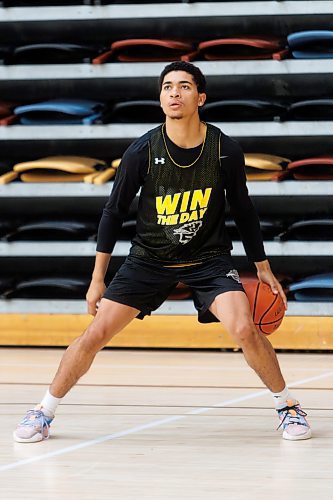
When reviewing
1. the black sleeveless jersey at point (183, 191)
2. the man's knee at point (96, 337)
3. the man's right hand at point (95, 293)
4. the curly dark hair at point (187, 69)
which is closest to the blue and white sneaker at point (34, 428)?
the man's knee at point (96, 337)

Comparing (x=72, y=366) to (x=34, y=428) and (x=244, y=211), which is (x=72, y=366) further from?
(x=244, y=211)

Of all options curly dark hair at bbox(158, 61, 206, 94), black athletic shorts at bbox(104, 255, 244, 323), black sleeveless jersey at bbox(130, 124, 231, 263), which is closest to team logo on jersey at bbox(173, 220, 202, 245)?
black sleeveless jersey at bbox(130, 124, 231, 263)

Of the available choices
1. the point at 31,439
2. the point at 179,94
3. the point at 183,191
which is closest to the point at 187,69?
the point at 179,94

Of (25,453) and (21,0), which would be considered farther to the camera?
(21,0)

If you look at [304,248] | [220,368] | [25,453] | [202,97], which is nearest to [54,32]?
[304,248]

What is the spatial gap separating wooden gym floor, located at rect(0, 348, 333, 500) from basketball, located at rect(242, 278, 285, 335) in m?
0.39

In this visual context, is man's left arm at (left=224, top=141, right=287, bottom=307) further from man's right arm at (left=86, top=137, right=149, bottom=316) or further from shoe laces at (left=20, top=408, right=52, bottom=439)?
shoe laces at (left=20, top=408, right=52, bottom=439)

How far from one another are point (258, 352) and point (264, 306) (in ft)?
1.19

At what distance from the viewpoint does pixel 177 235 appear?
451 cm

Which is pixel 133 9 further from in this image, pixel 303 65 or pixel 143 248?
pixel 143 248

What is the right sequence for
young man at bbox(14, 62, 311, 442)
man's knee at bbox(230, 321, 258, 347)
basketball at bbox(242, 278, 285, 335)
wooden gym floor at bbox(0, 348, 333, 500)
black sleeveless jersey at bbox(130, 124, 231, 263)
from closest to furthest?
wooden gym floor at bbox(0, 348, 333, 500) → man's knee at bbox(230, 321, 258, 347) → young man at bbox(14, 62, 311, 442) → black sleeveless jersey at bbox(130, 124, 231, 263) → basketball at bbox(242, 278, 285, 335)

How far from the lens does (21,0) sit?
7.57 metres

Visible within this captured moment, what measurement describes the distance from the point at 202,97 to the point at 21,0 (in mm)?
3400

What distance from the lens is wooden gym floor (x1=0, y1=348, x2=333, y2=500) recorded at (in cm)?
362
